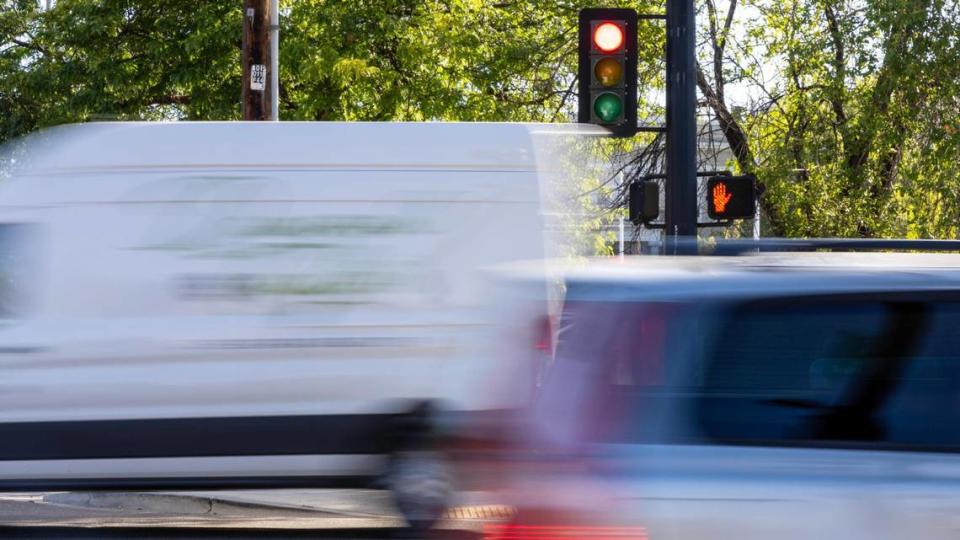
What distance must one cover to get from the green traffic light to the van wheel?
4.61 m

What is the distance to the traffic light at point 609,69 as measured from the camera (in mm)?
10898

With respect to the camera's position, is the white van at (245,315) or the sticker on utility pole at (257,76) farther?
the sticker on utility pole at (257,76)

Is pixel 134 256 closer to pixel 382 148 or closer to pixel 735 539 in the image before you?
pixel 382 148

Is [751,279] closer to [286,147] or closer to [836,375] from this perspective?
[836,375]

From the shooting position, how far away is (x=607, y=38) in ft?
35.9

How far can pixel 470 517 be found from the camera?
8.30 metres

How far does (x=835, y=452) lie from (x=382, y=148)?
14.9ft

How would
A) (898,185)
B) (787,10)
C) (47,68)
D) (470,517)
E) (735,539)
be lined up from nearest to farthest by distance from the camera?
(735,539), (470,517), (898,185), (787,10), (47,68)

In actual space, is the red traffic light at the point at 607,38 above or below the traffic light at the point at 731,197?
above

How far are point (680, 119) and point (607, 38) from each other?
0.91m

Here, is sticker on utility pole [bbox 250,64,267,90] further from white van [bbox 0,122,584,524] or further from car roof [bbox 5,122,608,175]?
white van [bbox 0,122,584,524]

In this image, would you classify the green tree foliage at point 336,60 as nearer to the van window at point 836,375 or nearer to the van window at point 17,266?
the van window at point 17,266

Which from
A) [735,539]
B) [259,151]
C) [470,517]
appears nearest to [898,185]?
[470,517]

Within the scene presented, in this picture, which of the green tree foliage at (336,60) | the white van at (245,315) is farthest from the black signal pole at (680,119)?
the green tree foliage at (336,60)
